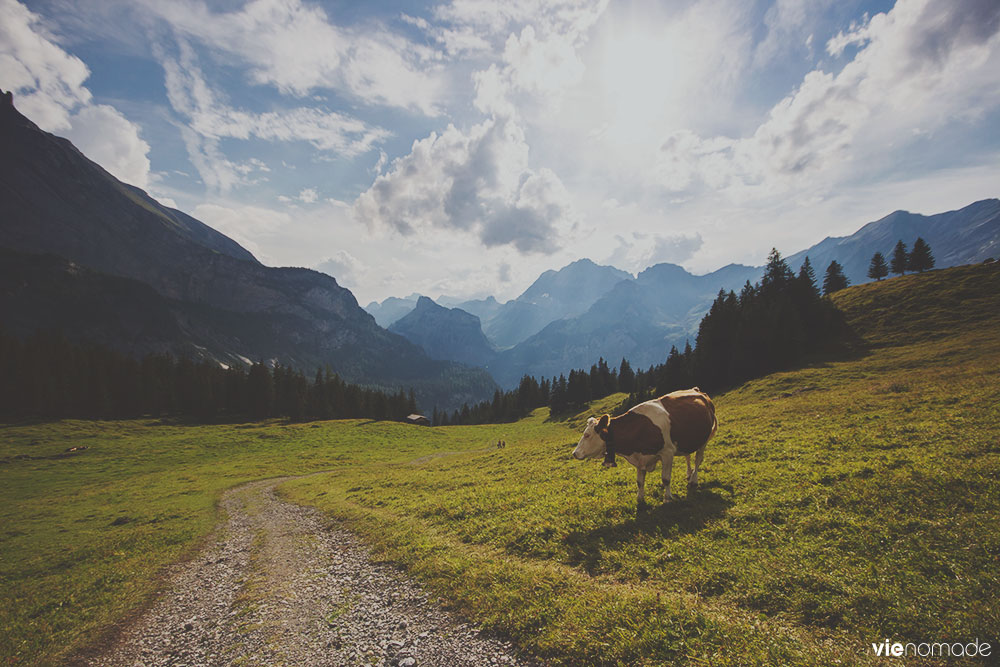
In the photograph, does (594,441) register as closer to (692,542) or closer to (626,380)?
(692,542)

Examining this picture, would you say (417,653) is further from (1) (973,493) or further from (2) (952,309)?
(2) (952,309)

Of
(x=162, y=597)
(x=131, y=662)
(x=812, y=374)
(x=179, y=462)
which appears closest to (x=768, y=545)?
(x=131, y=662)

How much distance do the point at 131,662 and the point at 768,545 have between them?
1579 cm

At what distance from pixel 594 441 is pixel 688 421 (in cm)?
316

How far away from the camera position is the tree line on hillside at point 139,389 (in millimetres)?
64188

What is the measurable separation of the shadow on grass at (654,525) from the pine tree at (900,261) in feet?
365

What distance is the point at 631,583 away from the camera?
317 inches

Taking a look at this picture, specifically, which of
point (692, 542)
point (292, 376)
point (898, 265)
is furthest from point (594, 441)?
point (898, 265)

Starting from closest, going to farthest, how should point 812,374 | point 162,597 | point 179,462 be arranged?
point 162,597 → point 812,374 → point 179,462

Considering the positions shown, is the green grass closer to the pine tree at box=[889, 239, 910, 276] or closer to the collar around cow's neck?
the collar around cow's neck

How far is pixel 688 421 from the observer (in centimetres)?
1189

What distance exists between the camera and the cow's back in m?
11.7

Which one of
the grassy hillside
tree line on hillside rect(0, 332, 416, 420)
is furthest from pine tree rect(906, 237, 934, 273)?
tree line on hillside rect(0, 332, 416, 420)

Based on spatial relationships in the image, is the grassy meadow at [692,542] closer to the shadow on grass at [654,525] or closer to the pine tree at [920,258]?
the shadow on grass at [654,525]
